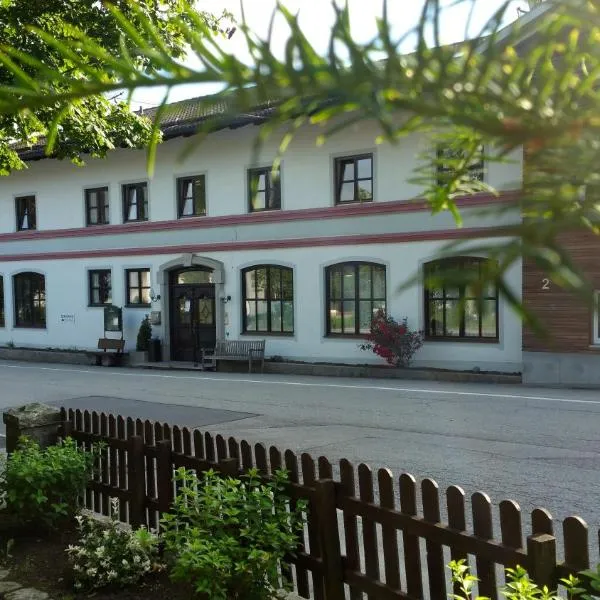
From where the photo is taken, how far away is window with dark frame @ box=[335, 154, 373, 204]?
1906cm

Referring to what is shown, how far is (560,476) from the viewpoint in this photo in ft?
25.5

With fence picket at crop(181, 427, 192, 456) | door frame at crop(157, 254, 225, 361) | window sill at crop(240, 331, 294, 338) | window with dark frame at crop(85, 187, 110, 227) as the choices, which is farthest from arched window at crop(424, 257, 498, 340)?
window with dark frame at crop(85, 187, 110, 227)

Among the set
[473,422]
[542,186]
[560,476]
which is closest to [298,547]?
[542,186]

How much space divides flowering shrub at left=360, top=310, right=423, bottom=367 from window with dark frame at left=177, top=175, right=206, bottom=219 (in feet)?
23.4

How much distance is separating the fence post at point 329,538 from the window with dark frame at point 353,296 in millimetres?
14904

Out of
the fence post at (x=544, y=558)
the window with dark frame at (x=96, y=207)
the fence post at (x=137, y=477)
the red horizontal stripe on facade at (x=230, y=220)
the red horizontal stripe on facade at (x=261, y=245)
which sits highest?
the window with dark frame at (x=96, y=207)

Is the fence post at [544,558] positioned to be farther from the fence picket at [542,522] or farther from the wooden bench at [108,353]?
the wooden bench at [108,353]

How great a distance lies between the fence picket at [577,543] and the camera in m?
2.82

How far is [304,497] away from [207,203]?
60.5ft

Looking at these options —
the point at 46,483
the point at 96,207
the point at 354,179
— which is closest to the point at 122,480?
the point at 46,483

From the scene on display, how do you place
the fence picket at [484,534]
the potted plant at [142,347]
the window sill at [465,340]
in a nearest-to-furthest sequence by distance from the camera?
the fence picket at [484,534] → the window sill at [465,340] → the potted plant at [142,347]

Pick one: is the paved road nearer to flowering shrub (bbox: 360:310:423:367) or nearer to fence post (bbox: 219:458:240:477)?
flowering shrub (bbox: 360:310:423:367)

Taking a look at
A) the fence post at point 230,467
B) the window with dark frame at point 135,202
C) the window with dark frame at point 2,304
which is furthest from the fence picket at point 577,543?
the window with dark frame at point 2,304

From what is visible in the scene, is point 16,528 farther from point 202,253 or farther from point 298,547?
point 202,253
